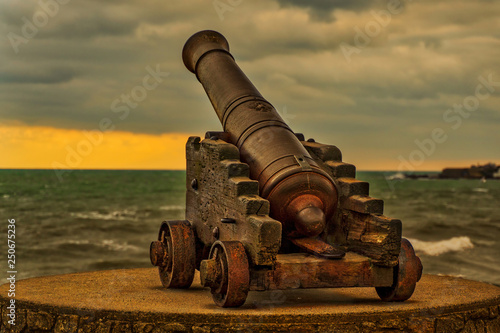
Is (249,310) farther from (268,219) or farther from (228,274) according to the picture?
(268,219)

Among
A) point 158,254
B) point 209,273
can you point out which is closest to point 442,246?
point 158,254

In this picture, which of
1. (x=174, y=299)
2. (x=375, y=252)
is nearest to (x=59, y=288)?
(x=174, y=299)

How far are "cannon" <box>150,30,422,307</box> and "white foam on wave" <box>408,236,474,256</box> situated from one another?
16.5 metres

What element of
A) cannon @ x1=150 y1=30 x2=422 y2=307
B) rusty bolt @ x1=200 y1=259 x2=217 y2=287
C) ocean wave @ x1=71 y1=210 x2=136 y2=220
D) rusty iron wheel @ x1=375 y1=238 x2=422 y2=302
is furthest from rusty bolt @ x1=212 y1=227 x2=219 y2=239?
ocean wave @ x1=71 y1=210 x2=136 y2=220

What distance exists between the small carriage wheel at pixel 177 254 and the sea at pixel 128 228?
11516 mm

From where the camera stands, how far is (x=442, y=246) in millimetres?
27109

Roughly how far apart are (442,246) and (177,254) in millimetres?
19290

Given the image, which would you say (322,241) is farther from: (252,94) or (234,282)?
(252,94)

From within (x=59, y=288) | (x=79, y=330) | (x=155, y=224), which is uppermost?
(x=155, y=224)

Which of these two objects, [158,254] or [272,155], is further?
[158,254]

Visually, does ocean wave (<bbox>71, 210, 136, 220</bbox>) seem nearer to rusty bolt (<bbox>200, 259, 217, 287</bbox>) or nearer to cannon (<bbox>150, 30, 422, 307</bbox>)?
cannon (<bbox>150, 30, 422, 307</bbox>)

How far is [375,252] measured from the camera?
838 cm

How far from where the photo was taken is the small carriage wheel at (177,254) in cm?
946

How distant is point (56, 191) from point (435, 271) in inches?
1601
